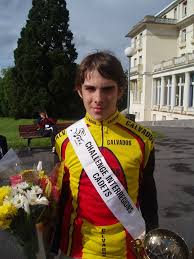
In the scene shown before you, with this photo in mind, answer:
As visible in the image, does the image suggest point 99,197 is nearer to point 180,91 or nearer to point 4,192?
point 4,192

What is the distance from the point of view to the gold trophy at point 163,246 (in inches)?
68.7

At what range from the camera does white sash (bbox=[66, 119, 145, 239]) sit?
2.09 metres

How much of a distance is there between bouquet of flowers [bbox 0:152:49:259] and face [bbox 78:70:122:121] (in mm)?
Answer: 518

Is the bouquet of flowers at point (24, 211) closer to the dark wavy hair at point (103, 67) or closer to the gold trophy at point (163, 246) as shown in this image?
the gold trophy at point (163, 246)

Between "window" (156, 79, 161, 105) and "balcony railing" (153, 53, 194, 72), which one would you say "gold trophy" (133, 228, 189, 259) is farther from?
"window" (156, 79, 161, 105)

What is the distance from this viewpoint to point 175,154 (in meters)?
11.9

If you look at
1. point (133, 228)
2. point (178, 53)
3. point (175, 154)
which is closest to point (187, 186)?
point (175, 154)

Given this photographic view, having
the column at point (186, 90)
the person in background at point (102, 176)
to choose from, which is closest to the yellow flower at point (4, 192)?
the person in background at point (102, 176)

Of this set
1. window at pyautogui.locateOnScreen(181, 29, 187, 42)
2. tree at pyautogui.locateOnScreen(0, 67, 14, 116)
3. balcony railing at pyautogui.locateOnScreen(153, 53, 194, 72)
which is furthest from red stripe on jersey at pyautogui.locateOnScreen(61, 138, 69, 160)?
tree at pyautogui.locateOnScreen(0, 67, 14, 116)

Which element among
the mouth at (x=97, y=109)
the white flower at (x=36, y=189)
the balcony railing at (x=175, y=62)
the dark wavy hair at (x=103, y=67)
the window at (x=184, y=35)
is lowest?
the white flower at (x=36, y=189)

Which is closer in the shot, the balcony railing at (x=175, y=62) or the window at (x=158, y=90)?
the balcony railing at (x=175, y=62)

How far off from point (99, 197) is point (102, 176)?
4.5 inches

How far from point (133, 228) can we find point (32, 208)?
577 mm

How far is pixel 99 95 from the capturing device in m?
2.04
